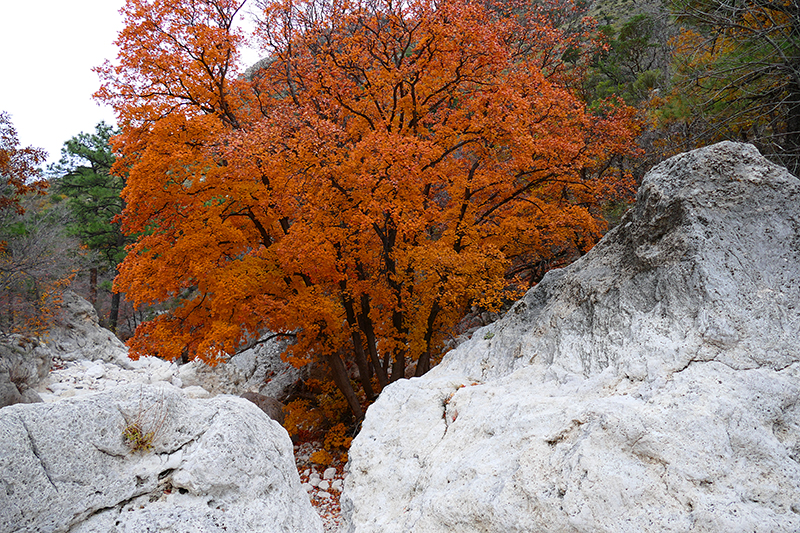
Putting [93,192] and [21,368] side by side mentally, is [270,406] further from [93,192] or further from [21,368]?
[93,192]

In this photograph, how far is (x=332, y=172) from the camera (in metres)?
11.0

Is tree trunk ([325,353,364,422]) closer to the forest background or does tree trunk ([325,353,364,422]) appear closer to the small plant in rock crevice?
the forest background

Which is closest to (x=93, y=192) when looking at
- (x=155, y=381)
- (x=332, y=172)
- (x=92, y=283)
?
(x=92, y=283)

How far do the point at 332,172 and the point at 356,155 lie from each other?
900mm

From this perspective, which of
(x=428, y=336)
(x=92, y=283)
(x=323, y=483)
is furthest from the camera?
(x=92, y=283)

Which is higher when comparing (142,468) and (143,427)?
(143,427)

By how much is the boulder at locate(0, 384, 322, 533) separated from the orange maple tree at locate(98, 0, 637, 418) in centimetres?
494

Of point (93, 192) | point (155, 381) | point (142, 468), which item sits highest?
point (93, 192)

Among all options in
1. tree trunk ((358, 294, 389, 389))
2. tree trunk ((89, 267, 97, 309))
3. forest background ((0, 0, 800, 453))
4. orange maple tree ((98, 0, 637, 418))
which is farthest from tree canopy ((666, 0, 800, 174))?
tree trunk ((89, 267, 97, 309))

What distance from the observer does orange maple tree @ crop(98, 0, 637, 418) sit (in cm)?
1060

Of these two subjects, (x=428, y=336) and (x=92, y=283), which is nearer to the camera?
(x=428, y=336)

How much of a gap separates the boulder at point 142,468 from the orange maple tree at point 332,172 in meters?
4.94

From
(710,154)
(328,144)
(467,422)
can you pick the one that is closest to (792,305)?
(710,154)

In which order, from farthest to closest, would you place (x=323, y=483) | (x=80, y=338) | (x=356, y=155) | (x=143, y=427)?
(x=80, y=338)
(x=323, y=483)
(x=356, y=155)
(x=143, y=427)
